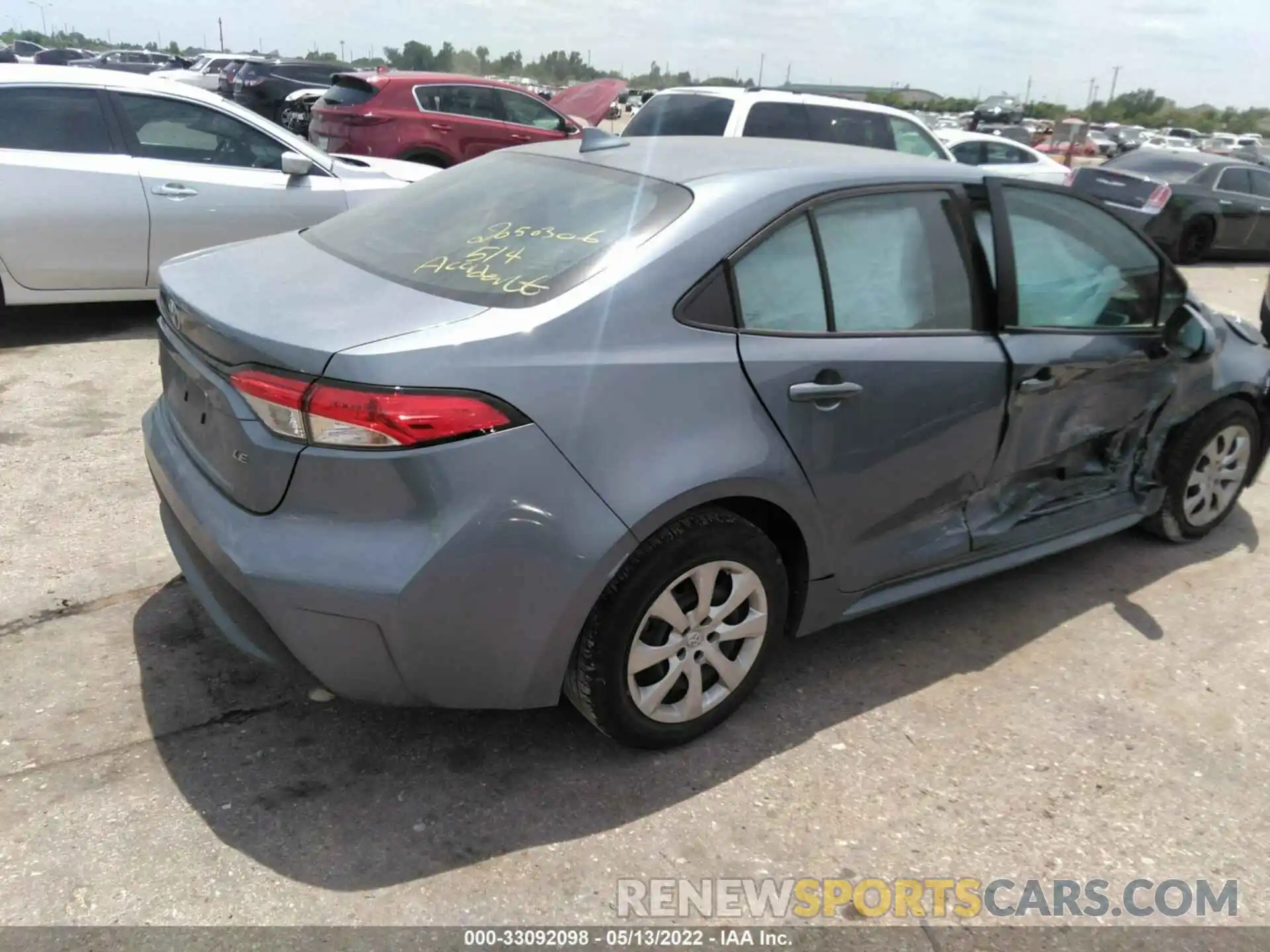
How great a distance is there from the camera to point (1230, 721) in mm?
3236

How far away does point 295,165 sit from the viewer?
20.7 feet

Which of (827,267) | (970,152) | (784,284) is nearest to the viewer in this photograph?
(784,284)

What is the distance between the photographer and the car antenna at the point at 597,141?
3344mm

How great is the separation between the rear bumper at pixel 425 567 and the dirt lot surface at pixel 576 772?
0.37 metres

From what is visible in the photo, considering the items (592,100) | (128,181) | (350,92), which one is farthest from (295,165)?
(592,100)

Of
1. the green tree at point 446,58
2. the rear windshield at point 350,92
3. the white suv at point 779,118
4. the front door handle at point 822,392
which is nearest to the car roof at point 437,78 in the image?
the rear windshield at point 350,92

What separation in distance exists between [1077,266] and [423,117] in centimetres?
960

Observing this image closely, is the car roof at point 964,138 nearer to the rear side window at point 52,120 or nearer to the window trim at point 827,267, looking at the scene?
the rear side window at point 52,120

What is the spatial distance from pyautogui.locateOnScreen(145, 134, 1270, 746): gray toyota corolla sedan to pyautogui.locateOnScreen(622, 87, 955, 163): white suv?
5.40 m

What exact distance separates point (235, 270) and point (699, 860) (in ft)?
6.67

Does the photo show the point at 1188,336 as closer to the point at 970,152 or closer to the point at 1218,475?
the point at 1218,475

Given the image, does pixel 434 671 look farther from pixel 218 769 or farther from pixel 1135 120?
pixel 1135 120

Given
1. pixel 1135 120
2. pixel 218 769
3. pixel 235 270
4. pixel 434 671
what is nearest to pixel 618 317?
pixel 434 671

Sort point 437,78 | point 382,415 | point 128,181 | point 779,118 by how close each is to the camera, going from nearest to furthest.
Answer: point 382,415
point 128,181
point 779,118
point 437,78
